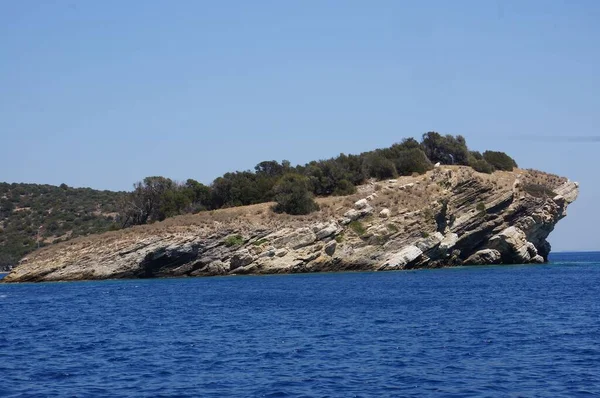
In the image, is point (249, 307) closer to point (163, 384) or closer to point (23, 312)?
point (23, 312)

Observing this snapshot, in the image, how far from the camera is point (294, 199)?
79.9m

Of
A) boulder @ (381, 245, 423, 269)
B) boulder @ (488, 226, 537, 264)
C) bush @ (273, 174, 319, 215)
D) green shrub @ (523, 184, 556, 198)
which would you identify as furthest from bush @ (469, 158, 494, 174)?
bush @ (273, 174, 319, 215)

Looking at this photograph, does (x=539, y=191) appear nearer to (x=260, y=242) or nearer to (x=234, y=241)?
(x=260, y=242)

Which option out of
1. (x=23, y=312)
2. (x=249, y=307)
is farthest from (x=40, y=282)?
(x=249, y=307)

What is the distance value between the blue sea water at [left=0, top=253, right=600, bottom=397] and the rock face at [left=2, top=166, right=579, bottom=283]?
20.1 meters

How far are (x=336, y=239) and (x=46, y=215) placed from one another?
7529 cm

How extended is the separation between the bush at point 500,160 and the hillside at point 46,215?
168 feet

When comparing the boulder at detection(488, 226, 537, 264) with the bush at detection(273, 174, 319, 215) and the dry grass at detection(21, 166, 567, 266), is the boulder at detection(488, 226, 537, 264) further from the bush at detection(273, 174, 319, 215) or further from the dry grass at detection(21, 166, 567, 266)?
the bush at detection(273, 174, 319, 215)

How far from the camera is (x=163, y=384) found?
22.8 meters

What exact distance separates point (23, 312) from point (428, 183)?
4896 centimetres

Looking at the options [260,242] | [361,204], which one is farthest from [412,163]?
[260,242]

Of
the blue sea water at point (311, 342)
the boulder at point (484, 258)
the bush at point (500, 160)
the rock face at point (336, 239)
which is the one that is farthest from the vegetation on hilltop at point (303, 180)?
the blue sea water at point (311, 342)

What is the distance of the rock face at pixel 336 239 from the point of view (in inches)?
2906

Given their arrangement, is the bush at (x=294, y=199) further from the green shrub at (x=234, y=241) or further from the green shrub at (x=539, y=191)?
the green shrub at (x=539, y=191)
